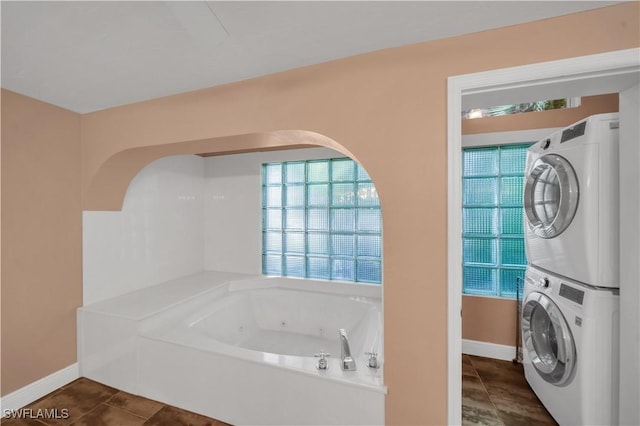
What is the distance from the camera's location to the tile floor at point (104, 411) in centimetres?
169

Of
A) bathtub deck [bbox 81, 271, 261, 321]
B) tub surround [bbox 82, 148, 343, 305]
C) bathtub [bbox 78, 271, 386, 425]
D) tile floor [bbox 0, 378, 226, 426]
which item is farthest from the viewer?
tub surround [bbox 82, 148, 343, 305]

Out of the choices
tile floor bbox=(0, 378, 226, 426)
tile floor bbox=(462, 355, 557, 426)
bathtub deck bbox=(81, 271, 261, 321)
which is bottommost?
tile floor bbox=(462, 355, 557, 426)

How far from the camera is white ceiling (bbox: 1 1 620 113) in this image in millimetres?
1060

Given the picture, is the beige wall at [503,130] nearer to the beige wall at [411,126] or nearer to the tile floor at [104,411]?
the beige wall at [411,126]

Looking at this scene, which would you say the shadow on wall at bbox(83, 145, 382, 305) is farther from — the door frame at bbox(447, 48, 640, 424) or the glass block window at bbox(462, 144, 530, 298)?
the door frame at bbox(447, 48, 640, 424)

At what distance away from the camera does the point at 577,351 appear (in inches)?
57.0

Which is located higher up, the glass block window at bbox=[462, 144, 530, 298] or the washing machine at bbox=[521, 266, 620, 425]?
the glass block window at bbox=[462, 144, 530, 298]

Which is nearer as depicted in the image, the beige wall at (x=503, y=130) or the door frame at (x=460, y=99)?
the door frame at (x=460, y=99)

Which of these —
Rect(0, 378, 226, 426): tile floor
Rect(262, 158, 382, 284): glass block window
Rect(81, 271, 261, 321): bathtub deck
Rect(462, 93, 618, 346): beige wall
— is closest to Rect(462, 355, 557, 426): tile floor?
Rect(462, 93, 618, 346): beige wall

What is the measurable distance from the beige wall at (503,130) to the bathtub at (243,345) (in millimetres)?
896

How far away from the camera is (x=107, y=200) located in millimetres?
2342

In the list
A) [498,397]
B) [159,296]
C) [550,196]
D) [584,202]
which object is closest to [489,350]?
[498,397]

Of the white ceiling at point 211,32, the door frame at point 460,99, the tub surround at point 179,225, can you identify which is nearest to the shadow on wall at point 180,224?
the tub surround at point 179,225

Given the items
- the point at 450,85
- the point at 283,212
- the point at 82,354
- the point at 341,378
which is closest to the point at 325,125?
the point at 450,85
